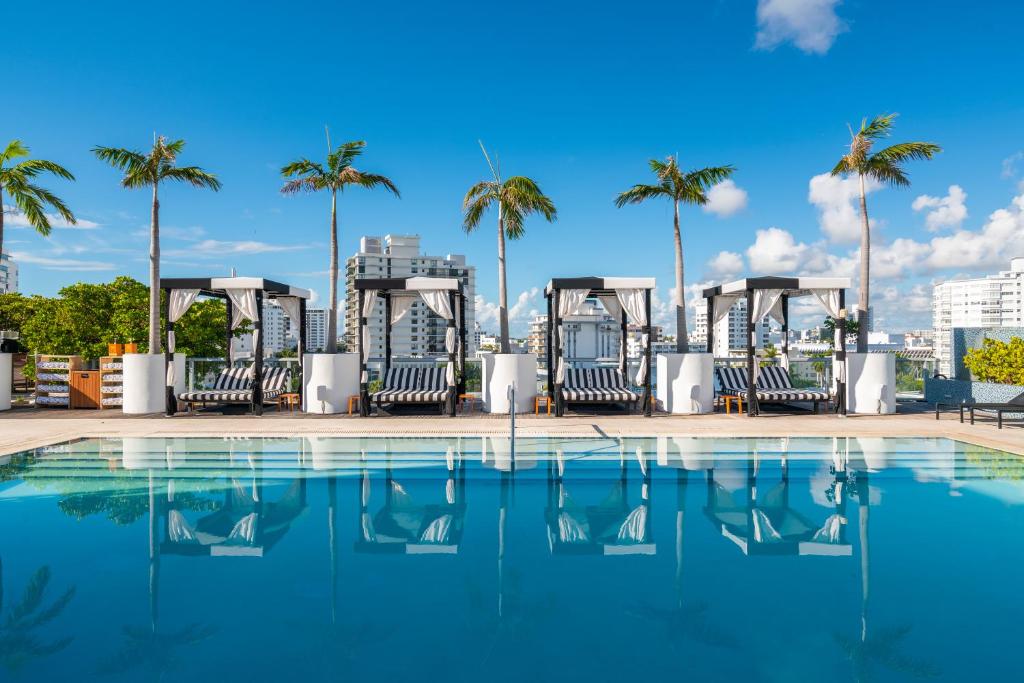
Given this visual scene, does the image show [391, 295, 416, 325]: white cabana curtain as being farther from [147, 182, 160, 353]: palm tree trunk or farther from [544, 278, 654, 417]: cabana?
[147, 182, 160, 353]: palm tree trunk

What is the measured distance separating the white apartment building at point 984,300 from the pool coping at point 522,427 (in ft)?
522

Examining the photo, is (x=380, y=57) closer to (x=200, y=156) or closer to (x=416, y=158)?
Answer: (x=416, y=158)

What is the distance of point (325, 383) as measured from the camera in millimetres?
11961

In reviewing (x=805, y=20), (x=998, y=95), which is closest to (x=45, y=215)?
(x=805, y=20)

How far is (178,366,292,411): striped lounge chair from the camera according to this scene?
11641mm

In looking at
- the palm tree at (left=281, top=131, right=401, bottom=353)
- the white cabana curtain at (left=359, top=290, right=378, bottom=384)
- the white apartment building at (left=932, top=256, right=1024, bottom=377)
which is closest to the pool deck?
the white cabana curtain at (left=359, top=290, right=378, bottom=384)

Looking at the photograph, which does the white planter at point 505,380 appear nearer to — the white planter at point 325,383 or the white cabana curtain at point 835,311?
the white planter at point 325,383

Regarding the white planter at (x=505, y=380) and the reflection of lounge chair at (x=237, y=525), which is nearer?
the reflection of lounge chair at (x=237, y=525)

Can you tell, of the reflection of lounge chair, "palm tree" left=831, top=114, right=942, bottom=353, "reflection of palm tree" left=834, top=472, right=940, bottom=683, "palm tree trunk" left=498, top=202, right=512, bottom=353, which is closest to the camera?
"reflection of palm tree" left=834, top=472, right=940, bottom=683

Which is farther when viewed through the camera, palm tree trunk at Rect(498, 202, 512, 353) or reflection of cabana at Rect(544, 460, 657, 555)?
palm tree trunk at Rect(498, 202, 512, 353)

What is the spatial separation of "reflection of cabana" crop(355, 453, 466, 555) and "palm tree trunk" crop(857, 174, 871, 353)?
34.6ft

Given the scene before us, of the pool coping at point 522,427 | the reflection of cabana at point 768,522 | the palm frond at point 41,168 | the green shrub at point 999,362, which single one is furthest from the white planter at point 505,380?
the palm frond at point 41,168

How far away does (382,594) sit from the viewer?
3910mm

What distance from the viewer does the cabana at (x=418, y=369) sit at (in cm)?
1148
